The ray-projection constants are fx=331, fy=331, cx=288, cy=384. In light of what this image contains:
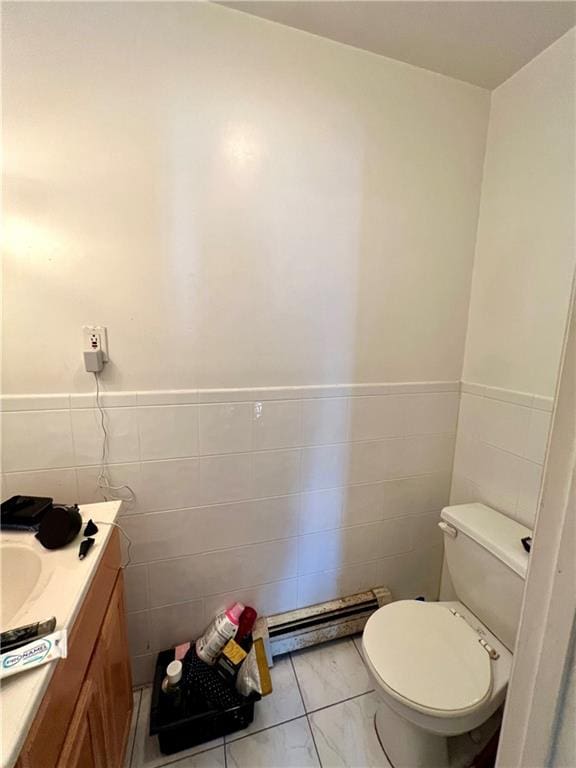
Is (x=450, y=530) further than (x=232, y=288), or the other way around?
(x=450, y=530)

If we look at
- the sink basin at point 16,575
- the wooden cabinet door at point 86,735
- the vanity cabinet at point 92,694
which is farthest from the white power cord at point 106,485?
the wooden cabinet door at point 86,735

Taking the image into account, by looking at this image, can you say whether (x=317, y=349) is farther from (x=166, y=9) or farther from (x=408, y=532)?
(x=166, y=9)

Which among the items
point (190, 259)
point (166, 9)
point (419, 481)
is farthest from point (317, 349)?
point (166, 9)

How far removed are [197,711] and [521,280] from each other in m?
1.95

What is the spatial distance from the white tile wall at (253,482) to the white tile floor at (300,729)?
245 millimetres

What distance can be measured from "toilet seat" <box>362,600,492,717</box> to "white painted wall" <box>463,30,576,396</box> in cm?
90

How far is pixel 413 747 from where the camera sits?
42.2 inches

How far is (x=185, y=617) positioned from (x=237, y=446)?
735mm

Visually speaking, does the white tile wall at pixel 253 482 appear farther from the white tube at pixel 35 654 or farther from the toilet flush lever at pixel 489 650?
the white tube at pixel 35 654

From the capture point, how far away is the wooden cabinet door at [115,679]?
0.87 meters

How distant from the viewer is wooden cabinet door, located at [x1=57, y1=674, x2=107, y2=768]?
64 centimetres

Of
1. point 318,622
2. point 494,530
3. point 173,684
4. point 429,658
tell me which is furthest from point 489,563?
point 173,684

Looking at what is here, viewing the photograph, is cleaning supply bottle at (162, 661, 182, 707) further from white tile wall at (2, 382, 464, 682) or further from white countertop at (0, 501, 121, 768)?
white countertop at (0, 501, 121, 768)

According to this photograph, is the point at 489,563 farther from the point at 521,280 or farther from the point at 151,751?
the point at 151,751
